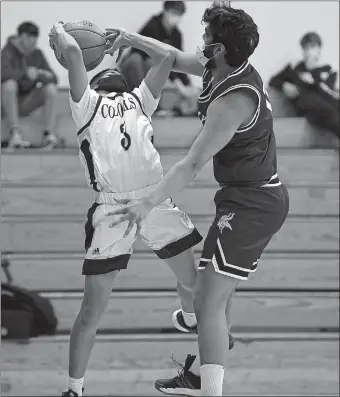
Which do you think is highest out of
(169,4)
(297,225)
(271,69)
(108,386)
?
(169,4)

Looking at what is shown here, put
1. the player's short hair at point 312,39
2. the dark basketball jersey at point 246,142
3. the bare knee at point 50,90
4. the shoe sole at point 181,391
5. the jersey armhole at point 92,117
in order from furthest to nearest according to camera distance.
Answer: the player's short hair at point 312,39
the bare knee at point 50,90
the shoe sole at point 181,391
the jersey armhole at point 92,117
the dark basketball jersey at point 246,142

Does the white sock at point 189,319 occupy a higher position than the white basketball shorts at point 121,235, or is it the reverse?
the white basketball shorts at point 121,235

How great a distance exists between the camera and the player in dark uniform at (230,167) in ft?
9.25

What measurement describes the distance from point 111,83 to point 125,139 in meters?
0.27

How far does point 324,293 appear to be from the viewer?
19.0ft

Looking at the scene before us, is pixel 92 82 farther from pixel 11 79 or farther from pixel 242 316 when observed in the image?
pixel 11 79

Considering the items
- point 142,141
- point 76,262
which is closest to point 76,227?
point 76,262

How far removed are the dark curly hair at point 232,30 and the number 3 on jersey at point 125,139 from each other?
51cm

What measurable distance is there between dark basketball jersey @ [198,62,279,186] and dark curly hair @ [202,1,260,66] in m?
0.08

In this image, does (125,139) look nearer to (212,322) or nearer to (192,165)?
(192,165)

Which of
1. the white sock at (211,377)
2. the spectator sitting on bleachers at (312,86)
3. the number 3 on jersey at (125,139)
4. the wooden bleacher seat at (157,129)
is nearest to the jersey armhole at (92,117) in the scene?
the number 3 on jersey at (125,139)

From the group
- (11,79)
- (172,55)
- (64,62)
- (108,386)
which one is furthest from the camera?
(11,79)

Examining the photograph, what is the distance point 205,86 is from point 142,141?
1.12 feet

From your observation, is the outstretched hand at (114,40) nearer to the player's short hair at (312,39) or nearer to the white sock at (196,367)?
the white sock at (196,367)
